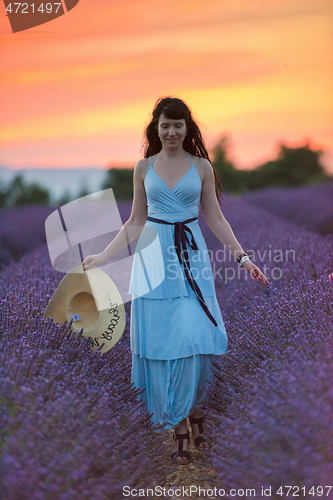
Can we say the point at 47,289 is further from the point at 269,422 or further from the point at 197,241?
the point at 269,422

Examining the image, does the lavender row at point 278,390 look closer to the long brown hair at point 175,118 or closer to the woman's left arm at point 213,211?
the woman's left arm at point 213,211

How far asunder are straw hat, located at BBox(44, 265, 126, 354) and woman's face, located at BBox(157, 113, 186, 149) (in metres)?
0.77

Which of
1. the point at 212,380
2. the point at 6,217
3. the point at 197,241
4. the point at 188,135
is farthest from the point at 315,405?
the point at 6,217

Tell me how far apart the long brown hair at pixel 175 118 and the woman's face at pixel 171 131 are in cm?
2

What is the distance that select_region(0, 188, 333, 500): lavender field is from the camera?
1604 mm

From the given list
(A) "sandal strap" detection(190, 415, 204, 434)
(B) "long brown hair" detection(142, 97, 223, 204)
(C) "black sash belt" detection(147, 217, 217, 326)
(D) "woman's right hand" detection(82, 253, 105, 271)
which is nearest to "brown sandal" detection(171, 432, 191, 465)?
(A) "sandal strap" detection(190, 415, 204, 434)

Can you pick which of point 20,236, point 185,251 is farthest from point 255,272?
point 20,236

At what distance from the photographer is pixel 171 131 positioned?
104 inches

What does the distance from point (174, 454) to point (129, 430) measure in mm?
533

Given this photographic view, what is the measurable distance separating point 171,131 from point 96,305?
102cm

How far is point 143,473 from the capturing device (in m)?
2.04

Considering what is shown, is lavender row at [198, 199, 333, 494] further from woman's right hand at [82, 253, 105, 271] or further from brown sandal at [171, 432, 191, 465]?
woman's right hand at [82, 253, 105, 271]

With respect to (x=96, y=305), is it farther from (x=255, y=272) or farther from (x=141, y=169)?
(x=255, y=272)

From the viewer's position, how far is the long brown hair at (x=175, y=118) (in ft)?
8.71
